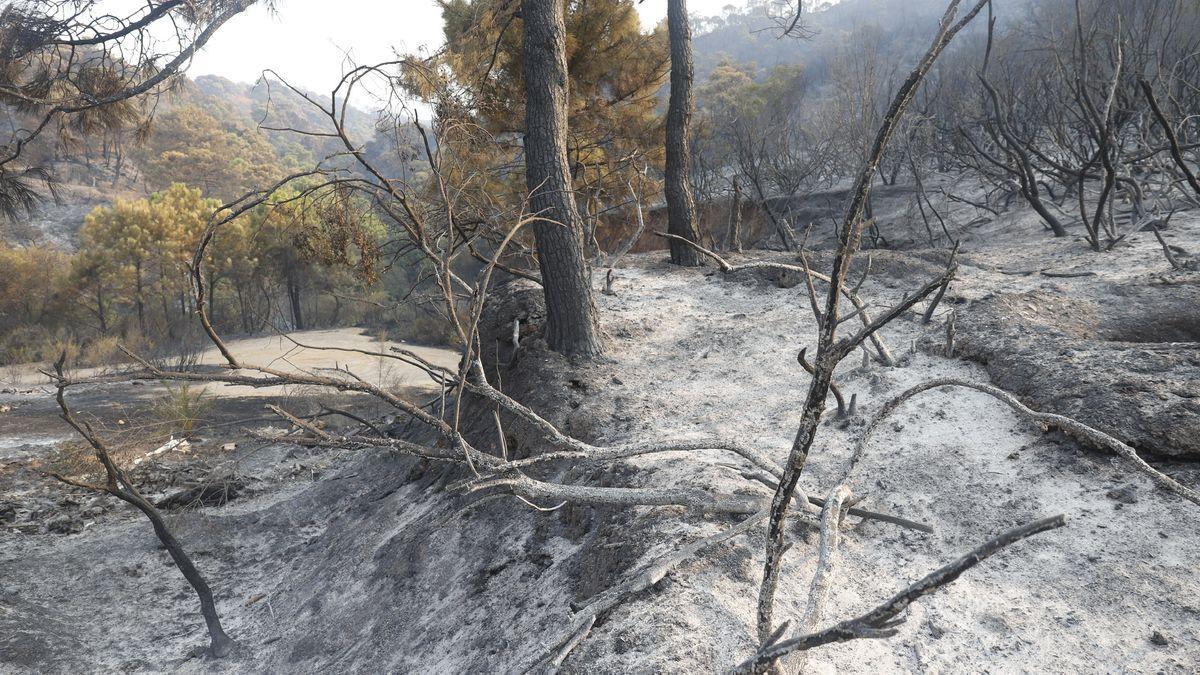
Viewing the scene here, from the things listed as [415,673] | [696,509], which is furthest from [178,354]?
[696,509]

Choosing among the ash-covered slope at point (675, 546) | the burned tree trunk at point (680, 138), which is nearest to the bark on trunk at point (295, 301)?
the ash-covered slope at point (675, 546)

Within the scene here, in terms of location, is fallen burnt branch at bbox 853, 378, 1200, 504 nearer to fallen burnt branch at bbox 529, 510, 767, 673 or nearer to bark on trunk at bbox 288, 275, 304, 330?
fallen burnt branch at bbox 529, 510, 767, 673

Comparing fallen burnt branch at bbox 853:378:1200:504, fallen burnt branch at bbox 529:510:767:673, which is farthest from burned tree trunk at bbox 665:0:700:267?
fallen burnt branch at bbox 529:510:767:673

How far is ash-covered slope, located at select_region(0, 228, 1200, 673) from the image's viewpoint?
1896mm

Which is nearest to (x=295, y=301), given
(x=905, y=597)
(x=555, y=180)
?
(x=555, y=180)

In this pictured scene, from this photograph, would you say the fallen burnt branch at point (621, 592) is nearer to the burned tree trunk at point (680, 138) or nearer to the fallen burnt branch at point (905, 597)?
the fallen burnt branch at point (905, 597)

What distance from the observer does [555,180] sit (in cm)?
468

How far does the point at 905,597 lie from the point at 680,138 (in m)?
6.64

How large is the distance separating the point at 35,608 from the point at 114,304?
2229cm

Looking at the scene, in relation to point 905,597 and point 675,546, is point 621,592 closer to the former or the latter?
point 675,546

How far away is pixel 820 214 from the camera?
45.7ft

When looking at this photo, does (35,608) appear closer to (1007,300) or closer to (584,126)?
(1007,300)

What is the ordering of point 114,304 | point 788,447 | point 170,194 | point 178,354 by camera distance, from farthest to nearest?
1. point 114,304
2. point 170,194
3. point 178,354
4. point 788,447

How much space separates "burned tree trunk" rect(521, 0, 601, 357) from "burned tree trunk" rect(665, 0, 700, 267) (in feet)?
8.57
